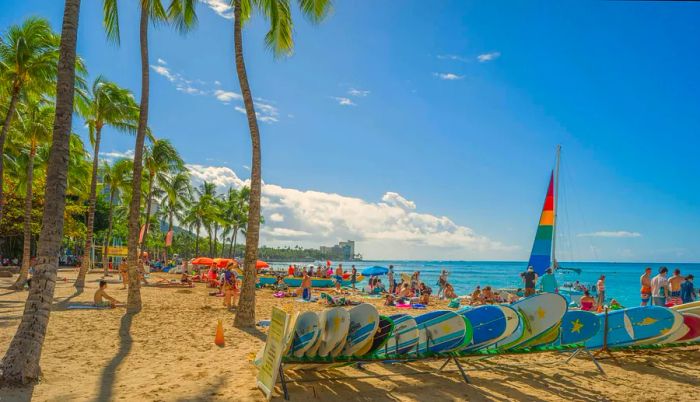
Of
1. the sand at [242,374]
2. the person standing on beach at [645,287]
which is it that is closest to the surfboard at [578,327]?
the sand at [242,374]

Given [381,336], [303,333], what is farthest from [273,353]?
[381,336]

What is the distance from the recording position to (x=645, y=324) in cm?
888

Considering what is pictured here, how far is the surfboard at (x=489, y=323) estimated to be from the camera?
7379mm

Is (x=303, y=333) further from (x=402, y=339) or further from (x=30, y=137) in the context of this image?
(x=30, y=137)

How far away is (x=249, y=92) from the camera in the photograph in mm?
11727

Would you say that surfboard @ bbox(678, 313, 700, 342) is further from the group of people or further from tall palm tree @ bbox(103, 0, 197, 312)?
tall palm tree @ bbox(103, 0, 197, 312)

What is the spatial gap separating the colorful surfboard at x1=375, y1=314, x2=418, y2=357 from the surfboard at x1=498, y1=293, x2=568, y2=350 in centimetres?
169

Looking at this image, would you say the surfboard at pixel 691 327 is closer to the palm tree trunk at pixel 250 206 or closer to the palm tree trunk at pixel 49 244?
the palm tree trunk at pixel 250 206

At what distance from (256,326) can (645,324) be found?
27.8 feet

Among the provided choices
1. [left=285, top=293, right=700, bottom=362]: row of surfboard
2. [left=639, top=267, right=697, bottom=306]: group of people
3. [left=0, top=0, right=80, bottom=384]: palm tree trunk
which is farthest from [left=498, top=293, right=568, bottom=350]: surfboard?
→ [left=639, top=267, right=697, bottom=306]: group of people

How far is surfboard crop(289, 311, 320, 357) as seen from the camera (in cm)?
604

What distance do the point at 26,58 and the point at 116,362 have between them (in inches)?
525

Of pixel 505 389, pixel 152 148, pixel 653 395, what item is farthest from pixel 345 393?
pixel 152 148

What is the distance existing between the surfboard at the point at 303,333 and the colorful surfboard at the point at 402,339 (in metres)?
1.32
